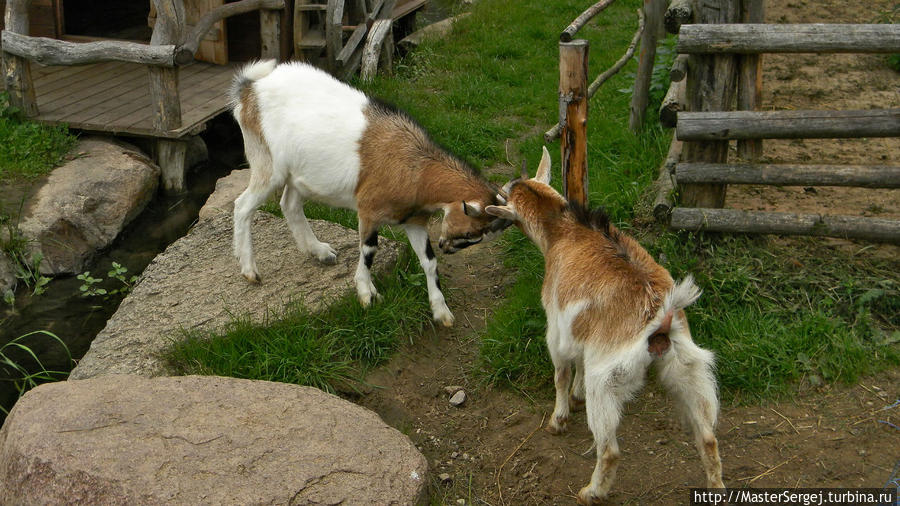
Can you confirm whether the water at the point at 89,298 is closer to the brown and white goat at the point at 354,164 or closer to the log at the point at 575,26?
the brown and white goat at the point at 354,164

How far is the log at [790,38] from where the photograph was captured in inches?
190

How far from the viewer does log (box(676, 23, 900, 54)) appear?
4.83m

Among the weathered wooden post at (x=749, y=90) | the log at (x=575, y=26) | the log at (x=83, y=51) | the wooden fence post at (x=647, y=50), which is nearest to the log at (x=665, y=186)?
the weathered wooden post at (x=749, y=90)

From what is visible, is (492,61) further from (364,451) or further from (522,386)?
(364,451)

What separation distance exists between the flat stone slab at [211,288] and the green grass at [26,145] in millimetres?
1878

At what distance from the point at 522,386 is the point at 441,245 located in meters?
1.00

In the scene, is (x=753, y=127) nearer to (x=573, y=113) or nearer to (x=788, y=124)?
(x=788, y=124)

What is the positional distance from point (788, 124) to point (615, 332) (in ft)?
7.03

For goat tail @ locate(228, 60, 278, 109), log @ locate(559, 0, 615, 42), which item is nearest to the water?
goat tail @ locate(228, 60, 278, 109)

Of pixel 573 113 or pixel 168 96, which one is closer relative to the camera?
pixel 573 113

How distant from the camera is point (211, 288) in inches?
230

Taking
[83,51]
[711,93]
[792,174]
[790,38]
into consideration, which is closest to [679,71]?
[711,93]

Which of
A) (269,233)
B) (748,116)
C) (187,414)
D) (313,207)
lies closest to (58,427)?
(187,414)

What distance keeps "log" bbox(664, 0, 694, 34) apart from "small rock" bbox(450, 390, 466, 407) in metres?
2.93
